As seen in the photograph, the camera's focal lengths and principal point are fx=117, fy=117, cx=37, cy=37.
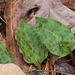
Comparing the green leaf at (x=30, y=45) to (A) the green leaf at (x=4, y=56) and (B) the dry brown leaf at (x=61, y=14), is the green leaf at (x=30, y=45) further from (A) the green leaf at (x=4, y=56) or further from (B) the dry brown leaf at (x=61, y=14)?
(B) the dry brown leaf at (x=61, y=14)

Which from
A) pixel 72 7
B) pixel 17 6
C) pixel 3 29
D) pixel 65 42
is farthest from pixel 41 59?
pixel 72 7

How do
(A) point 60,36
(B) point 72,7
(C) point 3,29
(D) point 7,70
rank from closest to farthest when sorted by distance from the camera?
(D) point 7,70
(A) point 60,36
(C) point 3,29
(B) point 72,7

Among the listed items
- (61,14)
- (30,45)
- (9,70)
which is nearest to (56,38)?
(30,45)

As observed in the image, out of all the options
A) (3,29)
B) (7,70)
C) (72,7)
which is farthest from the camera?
(72,7)

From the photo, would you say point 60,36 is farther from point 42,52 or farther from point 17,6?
point 17,6

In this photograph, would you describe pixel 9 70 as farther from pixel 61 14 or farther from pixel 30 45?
pixel 61 14

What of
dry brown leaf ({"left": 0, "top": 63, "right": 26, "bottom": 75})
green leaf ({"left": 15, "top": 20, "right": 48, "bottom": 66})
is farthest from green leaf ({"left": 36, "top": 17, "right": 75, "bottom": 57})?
dry brown leaf ({"left": 0, "top": 63, "right": 26, "bottom": 75})

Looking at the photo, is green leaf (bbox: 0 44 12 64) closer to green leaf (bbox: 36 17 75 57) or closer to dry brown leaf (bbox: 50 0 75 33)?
green leaf (bbox: 36 17 75 57)
